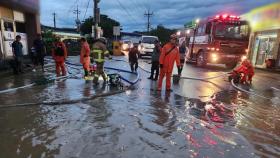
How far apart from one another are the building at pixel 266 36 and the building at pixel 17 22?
14217mm

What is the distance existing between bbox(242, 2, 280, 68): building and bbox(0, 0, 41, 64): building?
14.2 m

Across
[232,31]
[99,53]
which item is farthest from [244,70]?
[232,31]

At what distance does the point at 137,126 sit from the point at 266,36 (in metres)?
23.4

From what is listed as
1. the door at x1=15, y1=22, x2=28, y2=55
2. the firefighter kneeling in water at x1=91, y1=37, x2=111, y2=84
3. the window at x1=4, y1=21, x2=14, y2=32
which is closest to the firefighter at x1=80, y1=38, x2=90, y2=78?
the firefighter kneeling in water at x1=91, y1=37, x2=111, y2=84

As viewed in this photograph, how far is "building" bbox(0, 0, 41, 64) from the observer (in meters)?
16.5

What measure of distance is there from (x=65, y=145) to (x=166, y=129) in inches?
78.6

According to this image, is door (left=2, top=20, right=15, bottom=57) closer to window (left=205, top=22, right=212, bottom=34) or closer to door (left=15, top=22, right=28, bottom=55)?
door (left=15, top=22, right=28, bottom=55)

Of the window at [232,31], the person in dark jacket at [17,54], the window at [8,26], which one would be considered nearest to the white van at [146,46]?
the window at [232,31]

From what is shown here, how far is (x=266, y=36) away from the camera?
2736cm

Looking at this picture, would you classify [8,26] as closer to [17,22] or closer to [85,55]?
[17,22]

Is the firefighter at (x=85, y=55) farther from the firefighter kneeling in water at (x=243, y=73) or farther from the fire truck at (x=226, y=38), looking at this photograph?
the fire truck at (x=226, y=38)

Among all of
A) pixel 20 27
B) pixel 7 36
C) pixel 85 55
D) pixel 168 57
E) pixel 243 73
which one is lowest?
pixel 243 73

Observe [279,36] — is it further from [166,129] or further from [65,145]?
[65,145]

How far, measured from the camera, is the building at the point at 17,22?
16484mm
